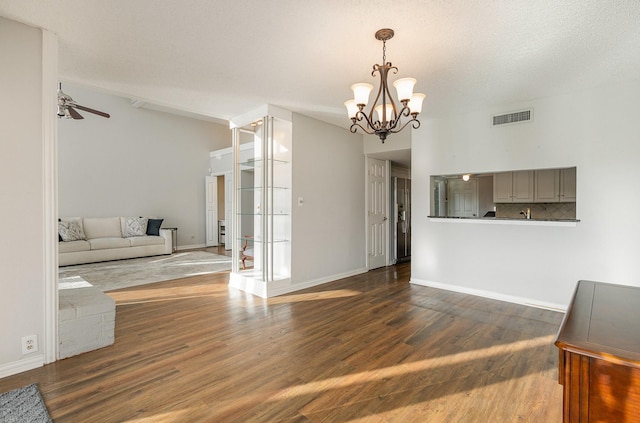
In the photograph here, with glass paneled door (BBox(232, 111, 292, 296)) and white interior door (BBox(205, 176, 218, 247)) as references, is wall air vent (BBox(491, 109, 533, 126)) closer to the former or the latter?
glass paneled door (BBox(232, 111, 292, 296))

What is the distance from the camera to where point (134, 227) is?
299 inches

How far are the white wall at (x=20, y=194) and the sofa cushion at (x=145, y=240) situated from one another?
17.3 ft

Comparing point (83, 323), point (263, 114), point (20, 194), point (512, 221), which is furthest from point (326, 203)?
point (20, 194)

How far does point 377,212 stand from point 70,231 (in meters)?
6.45

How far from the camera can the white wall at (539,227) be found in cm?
329

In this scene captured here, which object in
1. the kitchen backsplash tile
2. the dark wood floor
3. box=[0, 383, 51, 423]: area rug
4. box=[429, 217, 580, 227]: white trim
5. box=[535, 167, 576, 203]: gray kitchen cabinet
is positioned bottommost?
the dark wood floor

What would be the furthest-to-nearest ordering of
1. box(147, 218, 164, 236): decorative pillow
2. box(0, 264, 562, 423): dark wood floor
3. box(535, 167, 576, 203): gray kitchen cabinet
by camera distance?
box(147, 218, 164, 236): decorative pillow → box(535, 167, 576, 203): gray kitchen cabinet → box(0, 264, 562, 423): dark wood floor

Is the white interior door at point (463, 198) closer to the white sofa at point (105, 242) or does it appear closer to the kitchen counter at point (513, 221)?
the kitchen counter at point (513, 221)

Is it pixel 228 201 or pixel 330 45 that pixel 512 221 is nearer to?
pixel 330 45

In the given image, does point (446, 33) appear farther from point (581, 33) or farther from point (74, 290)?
point (74, 290)

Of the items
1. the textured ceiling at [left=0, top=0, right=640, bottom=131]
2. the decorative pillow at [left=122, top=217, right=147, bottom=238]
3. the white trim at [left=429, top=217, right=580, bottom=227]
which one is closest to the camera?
the textured ceiling at [left=0, top=0, right=640, bottom=131]

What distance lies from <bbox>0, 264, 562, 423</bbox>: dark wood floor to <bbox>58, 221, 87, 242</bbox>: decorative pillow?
3844 mm

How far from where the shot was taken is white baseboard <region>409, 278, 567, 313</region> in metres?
3.70

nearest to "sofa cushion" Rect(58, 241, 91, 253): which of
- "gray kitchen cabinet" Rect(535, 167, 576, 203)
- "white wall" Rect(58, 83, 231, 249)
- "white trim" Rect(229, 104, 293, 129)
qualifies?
"white wall" Rect(58, 83, 231, 249)
